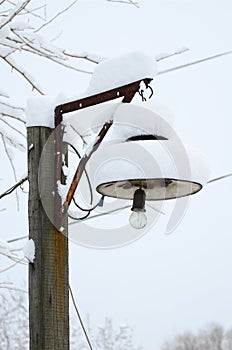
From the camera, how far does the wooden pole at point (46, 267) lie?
101 inches

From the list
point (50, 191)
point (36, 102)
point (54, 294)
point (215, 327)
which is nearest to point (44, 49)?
point (36, 102)

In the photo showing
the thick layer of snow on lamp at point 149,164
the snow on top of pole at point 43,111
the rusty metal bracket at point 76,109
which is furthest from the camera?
the snow on top of pole at point 43,111

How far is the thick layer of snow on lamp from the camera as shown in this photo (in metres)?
2.38

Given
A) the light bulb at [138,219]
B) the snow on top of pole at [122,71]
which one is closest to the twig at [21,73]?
the snow on top of pole at [122,71]

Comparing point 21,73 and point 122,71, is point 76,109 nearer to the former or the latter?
point 122,71

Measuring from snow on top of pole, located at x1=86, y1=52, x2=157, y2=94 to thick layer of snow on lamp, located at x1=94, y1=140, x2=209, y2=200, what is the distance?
0.20 metres

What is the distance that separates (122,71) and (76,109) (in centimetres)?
21

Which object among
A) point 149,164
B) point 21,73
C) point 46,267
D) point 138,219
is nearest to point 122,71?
point 149,164

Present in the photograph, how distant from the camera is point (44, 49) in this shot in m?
3.49

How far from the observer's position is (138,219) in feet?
8.40

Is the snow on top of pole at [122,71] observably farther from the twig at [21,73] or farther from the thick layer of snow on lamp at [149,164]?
the twig at [21,73]

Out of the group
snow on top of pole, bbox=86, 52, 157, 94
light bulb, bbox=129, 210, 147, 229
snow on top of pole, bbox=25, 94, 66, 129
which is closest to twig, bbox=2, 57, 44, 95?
snow on top of pole, bbox=25, 94, 66, 129

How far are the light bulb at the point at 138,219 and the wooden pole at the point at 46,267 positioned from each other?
0.76 feet

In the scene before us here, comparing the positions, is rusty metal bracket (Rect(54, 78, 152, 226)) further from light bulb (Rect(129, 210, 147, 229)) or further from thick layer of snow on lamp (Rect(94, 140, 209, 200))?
light bulb (Rect(129, 210, 147, 229))
